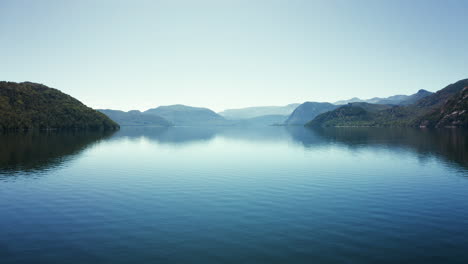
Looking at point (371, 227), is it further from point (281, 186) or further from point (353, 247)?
point (281, 186)

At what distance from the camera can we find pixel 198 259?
23.1 m

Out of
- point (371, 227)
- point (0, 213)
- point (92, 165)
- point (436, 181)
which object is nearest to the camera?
point (371, 227)

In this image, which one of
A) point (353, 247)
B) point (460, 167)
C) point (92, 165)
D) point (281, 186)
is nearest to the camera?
point (353, 247)

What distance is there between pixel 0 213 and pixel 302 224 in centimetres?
3791

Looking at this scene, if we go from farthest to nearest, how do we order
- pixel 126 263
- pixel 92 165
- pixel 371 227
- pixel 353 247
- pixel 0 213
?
pixel 92 165 < pixel 0 213 < pixel 371 227 < pixel 353 247 < pixel 126 263

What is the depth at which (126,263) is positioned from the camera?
22.3 m

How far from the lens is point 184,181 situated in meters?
57.9

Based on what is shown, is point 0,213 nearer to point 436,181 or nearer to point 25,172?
point 25,172

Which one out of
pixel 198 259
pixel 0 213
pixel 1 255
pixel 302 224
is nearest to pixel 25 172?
pixel 0 213

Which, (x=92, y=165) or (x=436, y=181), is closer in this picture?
(x=436, y=181)

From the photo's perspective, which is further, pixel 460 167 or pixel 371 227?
pixel 460 167

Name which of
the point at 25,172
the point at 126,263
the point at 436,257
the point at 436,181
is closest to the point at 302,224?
the point at 436,257

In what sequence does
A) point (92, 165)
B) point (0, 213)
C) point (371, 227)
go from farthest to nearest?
point (92, 165)
point (0, 213)
point (371, 227)

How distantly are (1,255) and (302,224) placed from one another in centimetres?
2893
